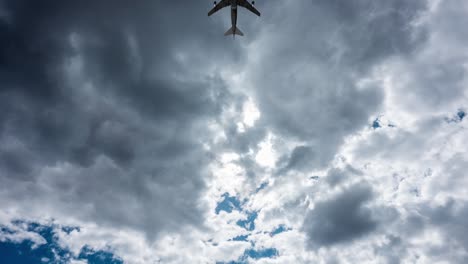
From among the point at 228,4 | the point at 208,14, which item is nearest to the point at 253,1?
the point at 228,4

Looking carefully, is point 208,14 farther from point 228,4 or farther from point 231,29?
point 231,29

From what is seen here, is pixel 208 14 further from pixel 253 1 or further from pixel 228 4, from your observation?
pixel 253 1

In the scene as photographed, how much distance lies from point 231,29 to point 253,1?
575 inches

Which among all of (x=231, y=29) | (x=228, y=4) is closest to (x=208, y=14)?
(x=228, y=4)

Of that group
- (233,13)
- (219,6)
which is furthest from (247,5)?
(219,6)

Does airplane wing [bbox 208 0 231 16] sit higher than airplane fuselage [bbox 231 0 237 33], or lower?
higher

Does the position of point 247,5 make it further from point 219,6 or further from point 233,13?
point 219,6

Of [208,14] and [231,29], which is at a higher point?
[231,29]

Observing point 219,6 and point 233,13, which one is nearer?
point 219,6

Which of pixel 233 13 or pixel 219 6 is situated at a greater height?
pixel 219 6

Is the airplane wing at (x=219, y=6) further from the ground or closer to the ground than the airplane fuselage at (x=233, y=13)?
further from the ground

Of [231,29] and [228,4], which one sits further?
[231,29]

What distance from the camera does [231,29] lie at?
82.1 m

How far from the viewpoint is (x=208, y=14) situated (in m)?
72.2
